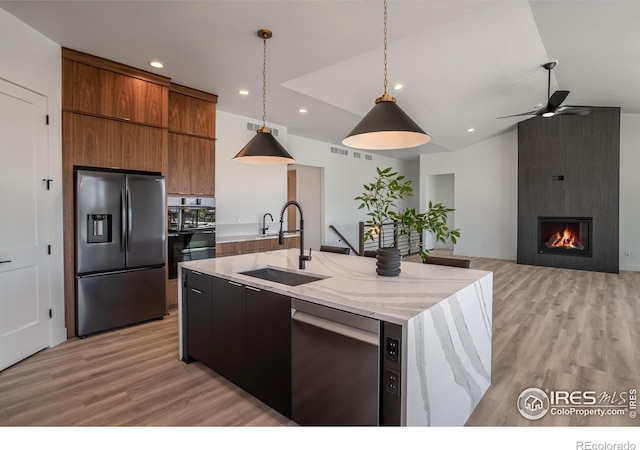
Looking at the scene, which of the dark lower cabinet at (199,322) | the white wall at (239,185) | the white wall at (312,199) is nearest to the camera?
the dark lower cabinet at (199,322)

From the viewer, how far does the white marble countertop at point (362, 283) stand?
5.22ft

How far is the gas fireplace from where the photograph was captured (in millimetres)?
6953

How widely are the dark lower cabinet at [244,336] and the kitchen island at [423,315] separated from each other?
3.4 inches

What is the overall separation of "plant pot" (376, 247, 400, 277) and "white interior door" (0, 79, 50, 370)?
315 centimetres

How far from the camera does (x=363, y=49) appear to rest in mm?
3375

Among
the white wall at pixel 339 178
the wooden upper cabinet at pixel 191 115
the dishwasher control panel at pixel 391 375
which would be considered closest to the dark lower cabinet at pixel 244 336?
the dishwasher control panel at pixel 391 375

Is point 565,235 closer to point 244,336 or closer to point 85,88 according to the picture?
point 244,336

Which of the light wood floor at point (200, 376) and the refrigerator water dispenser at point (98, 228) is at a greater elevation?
the refrigerator water dispenser at point (98, 228)

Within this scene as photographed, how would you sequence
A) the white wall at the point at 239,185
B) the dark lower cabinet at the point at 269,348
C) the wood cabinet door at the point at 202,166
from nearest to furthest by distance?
1. the dark lower cabinet at the point at 269,348
2. the wood cabinet door at the point at 202,166
3. the white wall at the point at 239,185

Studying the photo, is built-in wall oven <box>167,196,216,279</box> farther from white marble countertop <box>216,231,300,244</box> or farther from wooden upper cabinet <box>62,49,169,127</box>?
wooden upper cabinet <box>62,49,169,127</box>

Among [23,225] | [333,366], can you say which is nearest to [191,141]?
[23,225]

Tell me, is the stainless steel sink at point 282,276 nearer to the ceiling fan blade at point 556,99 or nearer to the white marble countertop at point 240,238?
the white marble countertop at point 240,238

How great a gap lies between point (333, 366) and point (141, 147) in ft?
11.5
